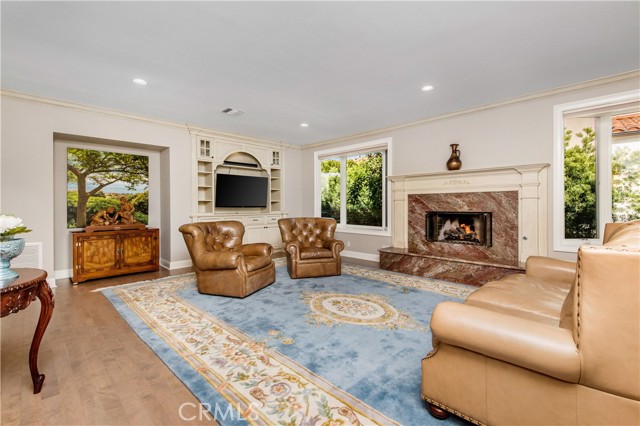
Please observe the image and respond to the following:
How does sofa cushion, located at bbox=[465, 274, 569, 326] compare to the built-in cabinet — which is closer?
sofa cushion, located at bbox=[465, 274, 569, 326]

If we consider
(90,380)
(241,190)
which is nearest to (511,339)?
(90,380)

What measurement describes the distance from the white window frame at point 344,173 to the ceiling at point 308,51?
4.72 feet

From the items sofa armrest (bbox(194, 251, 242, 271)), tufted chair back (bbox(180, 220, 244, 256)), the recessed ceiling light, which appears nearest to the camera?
sofa armrest (bbox(194, 251, 242, 271))

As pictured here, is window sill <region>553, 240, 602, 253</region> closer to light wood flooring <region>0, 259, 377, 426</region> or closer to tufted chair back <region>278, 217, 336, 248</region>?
tufted chair back <region>278, 217, 336, 248</region>

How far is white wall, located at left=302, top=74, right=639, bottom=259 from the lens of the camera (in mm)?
3668

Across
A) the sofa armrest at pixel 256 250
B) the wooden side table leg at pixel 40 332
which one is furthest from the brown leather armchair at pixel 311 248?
the wooden side table leg at pixel 40 332

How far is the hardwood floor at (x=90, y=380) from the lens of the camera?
154cm

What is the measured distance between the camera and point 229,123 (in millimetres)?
5117

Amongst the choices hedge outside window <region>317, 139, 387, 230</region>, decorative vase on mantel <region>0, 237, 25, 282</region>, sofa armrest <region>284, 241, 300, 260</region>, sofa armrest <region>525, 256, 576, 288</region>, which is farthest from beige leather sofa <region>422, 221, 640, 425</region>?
hedge outside window <region>317, 139, 387, 230</region>

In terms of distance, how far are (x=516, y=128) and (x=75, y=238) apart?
6.27m

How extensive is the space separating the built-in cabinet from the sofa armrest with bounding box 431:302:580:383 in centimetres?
492

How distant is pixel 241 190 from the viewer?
6.02m

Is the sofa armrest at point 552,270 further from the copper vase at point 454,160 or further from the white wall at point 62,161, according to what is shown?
the white wall at point 62,161

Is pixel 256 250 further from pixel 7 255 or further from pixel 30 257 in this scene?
pixel 30 257
